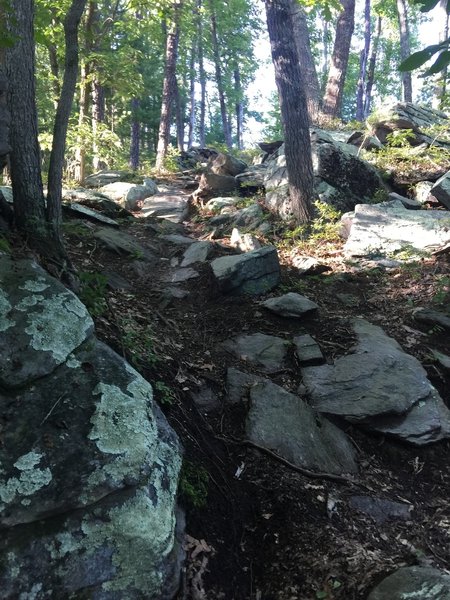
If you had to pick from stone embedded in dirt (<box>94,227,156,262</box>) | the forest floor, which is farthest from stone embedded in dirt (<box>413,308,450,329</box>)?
stone embedded in dirt (<box>94,227,156,262</box>)

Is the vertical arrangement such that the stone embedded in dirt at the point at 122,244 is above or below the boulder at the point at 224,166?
below

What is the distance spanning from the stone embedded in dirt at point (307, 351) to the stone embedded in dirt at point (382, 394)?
93 mm

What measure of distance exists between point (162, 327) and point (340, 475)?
2.61m

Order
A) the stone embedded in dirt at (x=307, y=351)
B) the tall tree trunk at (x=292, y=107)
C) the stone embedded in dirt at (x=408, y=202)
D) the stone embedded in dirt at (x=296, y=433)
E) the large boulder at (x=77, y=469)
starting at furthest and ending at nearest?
1. the stone embedded in dirt at (x=408, y=202)
2. the tall tree trunk at (x=292, y=107)
3. the stone embedded in dirt at (x=307, y=351)
4. the stone embedded in dirt at (x=296, y=433)
5. the large boulder at (x=77, y=469)

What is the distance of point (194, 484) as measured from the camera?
3047mm

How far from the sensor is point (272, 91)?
4625cm

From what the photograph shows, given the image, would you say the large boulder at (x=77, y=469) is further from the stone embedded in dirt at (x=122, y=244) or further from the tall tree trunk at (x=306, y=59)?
the tall tree trunk at (x=306, y=59)

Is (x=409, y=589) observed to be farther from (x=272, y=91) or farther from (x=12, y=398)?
(x=272, y=91)

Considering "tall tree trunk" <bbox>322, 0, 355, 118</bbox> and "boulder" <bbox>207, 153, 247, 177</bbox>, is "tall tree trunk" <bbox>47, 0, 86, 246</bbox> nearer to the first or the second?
"boulder" <bbox>207, 153, 247, 177</bbox>

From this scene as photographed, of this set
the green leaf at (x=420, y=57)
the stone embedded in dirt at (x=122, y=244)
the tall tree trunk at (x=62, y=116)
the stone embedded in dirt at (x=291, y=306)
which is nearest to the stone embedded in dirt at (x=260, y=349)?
the stone embedded in dirt at (x=291, y=306)

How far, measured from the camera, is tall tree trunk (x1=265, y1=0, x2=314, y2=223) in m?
8.70

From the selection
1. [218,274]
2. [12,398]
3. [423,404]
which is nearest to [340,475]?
[423,404]

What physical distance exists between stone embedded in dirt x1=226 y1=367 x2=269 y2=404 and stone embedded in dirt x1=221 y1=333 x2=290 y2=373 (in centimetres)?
32

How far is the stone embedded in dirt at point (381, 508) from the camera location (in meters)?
3.34
